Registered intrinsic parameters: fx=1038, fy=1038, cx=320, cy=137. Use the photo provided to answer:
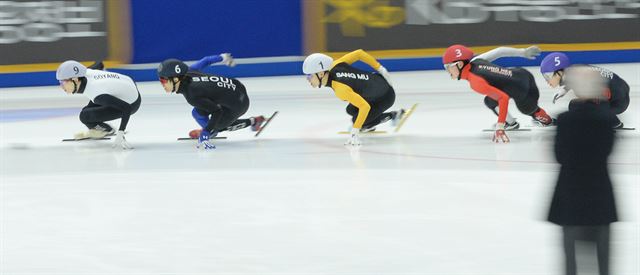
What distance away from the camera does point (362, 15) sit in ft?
49.9

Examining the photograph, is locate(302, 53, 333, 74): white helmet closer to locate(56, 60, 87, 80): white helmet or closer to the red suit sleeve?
the red suit sleeve

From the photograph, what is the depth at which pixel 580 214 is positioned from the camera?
3.80 metres

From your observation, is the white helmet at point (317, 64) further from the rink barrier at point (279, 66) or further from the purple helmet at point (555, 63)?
the rink barrier at point (279, 66)

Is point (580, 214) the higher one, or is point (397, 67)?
point (580, 214)

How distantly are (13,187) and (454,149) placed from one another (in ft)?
11.7

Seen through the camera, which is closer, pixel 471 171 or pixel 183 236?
pixel 183 236

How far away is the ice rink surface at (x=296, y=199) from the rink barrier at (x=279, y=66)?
3.82 metres

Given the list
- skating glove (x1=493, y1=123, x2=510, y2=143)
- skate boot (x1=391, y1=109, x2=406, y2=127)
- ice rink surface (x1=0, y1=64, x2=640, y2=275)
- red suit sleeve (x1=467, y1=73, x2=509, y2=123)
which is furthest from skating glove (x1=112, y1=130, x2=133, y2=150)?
skating glove (x1=493, y1=123, x2=510, y2=143)

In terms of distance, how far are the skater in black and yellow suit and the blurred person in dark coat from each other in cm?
504

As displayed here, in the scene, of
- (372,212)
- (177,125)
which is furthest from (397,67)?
(372,212)

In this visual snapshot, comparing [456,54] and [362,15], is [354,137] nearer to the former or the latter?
[456,54]

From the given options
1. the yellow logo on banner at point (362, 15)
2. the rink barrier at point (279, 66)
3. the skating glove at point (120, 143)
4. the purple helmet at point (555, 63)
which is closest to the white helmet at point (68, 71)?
the skating glove at point (120, 143)

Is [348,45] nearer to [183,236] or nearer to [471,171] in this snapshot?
[471,171]

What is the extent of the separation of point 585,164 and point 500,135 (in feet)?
16.8
